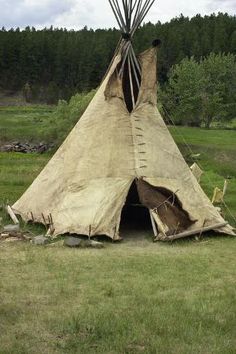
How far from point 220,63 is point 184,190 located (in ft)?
191

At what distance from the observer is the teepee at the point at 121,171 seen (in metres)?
16.0

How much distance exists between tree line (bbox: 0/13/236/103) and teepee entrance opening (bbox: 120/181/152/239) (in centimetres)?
7510

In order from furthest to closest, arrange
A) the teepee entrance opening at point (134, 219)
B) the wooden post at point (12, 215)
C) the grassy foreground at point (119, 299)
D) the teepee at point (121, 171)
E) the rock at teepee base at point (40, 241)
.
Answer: the wooden post at point (12, 215) → the teepee entrance opening at point (134, 219) → the teepee at point (121, 171) → the rock at teepee base at point (40, 241) → the grassy foreground at point (119, 299)

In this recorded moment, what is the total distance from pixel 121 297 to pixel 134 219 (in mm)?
9572

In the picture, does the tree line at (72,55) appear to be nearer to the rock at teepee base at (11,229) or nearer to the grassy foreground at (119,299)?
the rock at teepee base at (11,229)

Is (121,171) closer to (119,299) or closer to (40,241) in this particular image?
(40,241)

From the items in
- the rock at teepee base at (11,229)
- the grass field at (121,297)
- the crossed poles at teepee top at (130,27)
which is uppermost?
the crossed poles at teepee top at (130,27)

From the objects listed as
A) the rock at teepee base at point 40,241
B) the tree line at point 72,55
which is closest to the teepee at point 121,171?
the rock at teepee base at point 40,241

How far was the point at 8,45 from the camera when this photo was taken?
105062 mm

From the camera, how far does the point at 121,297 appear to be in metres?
9.91

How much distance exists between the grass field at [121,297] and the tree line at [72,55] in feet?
268

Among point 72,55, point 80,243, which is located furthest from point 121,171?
point 72,55

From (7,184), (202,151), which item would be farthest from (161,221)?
(202,151)

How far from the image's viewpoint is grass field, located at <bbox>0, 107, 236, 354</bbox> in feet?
24.4
